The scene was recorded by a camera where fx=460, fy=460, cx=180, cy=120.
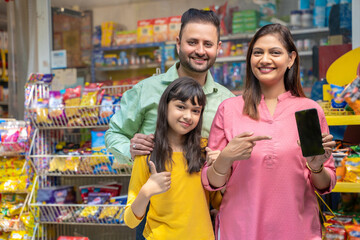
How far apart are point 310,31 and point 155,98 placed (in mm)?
2079

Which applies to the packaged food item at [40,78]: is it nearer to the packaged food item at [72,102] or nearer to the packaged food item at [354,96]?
the packaged food item at [72,102]

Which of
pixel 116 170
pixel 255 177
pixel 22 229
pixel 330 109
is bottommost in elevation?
pixel 22 229

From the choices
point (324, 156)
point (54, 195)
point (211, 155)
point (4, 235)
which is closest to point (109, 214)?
point (54, 195)

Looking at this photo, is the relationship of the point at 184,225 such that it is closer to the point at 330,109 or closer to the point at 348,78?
the point at 330,109

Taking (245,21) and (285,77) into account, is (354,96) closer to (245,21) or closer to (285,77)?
(285,77)

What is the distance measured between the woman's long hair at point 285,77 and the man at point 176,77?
0.30 metres

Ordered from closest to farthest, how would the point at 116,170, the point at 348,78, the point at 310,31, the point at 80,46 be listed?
the point at 348,78
the point at 116,170
the point at 310,31
the point at 80,46

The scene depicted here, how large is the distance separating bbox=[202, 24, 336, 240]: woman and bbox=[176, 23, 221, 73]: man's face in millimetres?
322

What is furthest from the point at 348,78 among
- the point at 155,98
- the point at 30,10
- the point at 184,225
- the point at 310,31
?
the point at 30,10

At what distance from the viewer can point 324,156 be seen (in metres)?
1.72

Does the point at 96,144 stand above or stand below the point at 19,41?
below

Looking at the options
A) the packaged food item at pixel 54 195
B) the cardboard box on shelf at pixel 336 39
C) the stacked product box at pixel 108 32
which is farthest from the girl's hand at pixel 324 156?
the stacked product box at pixel 108 32

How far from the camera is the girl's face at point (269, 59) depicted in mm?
1857

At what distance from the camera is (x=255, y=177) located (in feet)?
5.91
